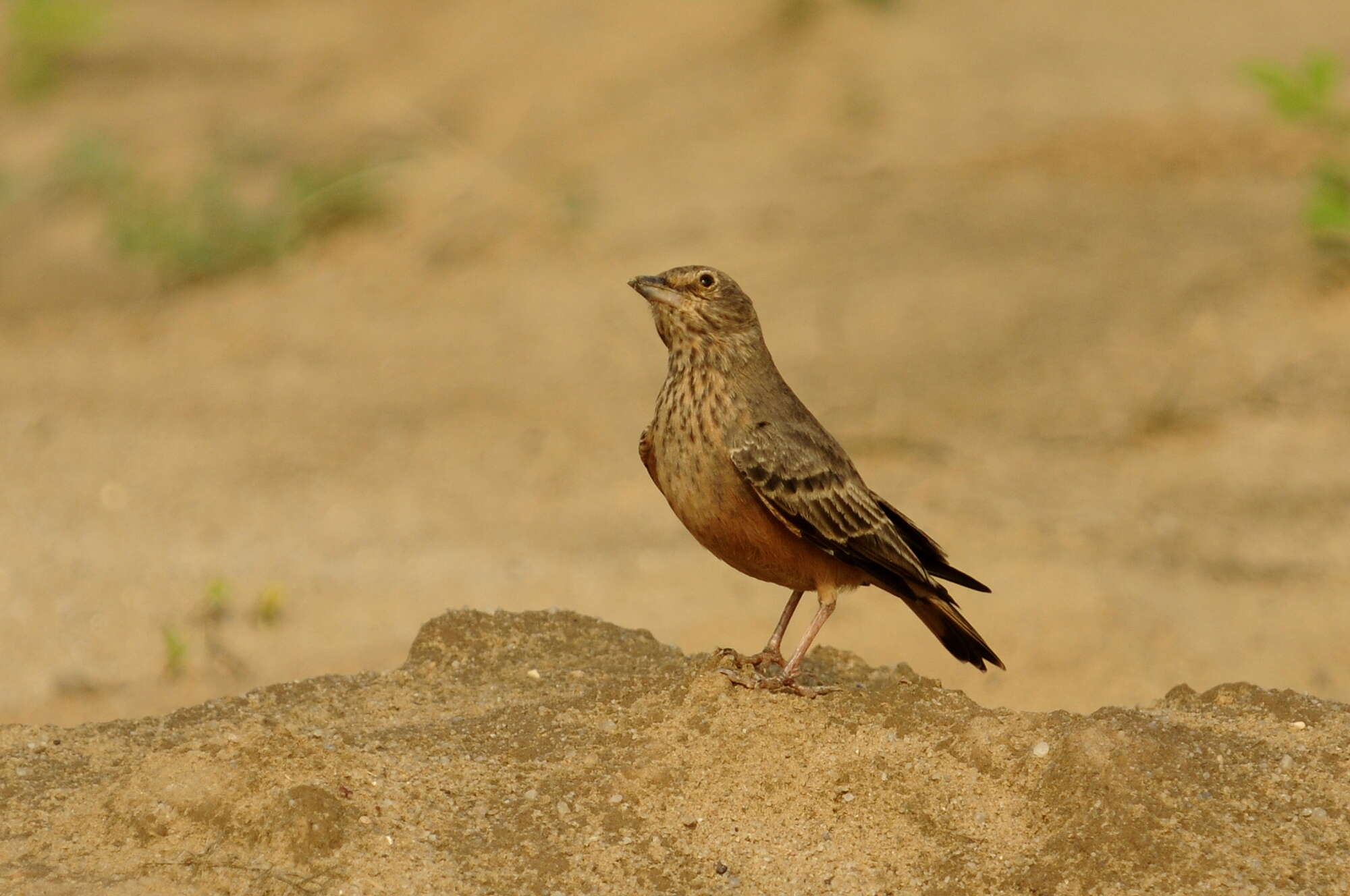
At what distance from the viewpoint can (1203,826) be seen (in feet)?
15.2

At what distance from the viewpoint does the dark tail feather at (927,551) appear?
579cm

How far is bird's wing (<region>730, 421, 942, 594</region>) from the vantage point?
538cm

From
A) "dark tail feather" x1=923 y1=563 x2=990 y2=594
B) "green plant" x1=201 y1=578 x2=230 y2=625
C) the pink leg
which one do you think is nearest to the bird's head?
the pink leg

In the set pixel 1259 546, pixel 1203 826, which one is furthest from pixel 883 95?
pixel 1203 826

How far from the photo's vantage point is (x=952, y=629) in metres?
5.90

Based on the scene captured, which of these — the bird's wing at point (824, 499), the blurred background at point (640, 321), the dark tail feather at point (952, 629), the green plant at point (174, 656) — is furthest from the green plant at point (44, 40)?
the dark tail feather at point (952, 629)

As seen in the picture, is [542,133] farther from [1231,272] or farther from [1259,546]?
[1259,546]

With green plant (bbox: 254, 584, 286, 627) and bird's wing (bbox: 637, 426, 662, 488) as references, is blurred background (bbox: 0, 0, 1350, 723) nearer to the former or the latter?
green plant (bbox: 254, 584, 286, 627)

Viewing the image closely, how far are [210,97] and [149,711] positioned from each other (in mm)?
12697

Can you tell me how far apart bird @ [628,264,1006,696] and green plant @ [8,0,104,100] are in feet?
50.2

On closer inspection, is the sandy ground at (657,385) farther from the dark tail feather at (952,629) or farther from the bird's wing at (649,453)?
the bird's wing at (649,453)

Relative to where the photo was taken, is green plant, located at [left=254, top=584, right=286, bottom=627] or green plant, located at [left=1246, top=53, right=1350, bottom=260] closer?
green plant, located at [left=254, top=584, right=286, bottom=627]

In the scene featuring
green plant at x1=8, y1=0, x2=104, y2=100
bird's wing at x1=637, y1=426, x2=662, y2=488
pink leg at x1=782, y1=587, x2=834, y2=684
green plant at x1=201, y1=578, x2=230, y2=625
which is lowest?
green plant at x1=201, y1=578, x2=230, y2=625

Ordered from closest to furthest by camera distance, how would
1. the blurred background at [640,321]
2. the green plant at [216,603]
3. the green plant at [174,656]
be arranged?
the green plant at [174,656]
the green plant at [216,603]
the blurred background at [640,321]
